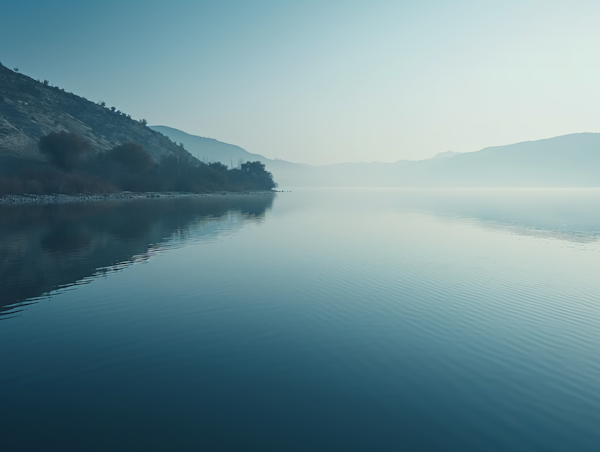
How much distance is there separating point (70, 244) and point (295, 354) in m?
24.4

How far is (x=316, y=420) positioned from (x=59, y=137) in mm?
100877

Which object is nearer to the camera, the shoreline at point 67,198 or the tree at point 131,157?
the shoreline at point 67,198

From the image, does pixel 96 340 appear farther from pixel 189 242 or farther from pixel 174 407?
pixel 189 242

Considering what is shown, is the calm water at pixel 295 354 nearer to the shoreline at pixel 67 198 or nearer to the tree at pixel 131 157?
the shoreline at pixel 67 198

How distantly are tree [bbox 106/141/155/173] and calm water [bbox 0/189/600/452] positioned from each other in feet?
283

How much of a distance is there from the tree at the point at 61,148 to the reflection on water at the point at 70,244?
4752cm

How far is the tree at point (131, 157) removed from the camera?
338 feet

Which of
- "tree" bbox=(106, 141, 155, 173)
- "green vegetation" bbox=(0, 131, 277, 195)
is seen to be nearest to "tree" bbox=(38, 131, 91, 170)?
"green vegetation" bbox=(0, 131, 277, 195)

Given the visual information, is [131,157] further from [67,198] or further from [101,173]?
[67,198]

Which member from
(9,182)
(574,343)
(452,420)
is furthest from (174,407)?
(9,182)

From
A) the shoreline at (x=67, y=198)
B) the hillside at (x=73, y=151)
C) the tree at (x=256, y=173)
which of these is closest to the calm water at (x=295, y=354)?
the shoreline at (x=67, y=198)

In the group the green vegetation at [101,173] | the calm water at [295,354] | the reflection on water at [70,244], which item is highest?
the green vegetation at [101,173]

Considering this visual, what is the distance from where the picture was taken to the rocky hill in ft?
289

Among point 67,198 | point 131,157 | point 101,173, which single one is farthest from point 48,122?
point 67,198
